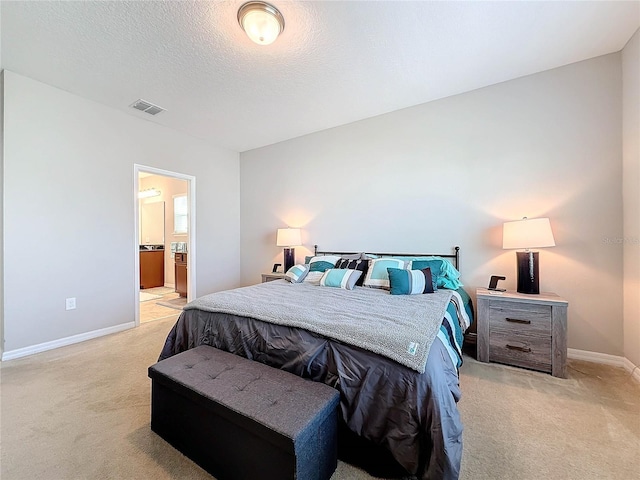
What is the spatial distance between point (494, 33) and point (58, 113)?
426 centimetres

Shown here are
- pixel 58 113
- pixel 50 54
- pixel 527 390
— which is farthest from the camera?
pixel 58 113

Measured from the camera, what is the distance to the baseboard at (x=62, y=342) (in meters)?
2.51

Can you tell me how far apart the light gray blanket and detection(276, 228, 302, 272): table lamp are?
4.51 feet

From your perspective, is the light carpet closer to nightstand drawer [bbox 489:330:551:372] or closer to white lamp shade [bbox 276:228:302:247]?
white lamp shade [bbox 276:228:302:247]

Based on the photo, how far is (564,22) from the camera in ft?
6.53

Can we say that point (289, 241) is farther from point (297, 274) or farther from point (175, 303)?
point (175, 303)

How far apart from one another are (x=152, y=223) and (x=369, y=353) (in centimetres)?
698

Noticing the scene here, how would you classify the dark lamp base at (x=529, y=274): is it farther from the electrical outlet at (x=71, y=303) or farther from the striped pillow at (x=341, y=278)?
the electrical outlet at (x=71, y=303)

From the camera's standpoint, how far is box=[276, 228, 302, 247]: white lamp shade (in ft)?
12.9

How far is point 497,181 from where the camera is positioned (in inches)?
109

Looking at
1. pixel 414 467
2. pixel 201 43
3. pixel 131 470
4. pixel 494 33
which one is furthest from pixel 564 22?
pixel 131 470

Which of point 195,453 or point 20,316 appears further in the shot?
point 20,316

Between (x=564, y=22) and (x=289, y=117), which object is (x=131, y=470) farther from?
(x=564, y=22)

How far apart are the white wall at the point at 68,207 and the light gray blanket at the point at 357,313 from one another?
6.42 ft
